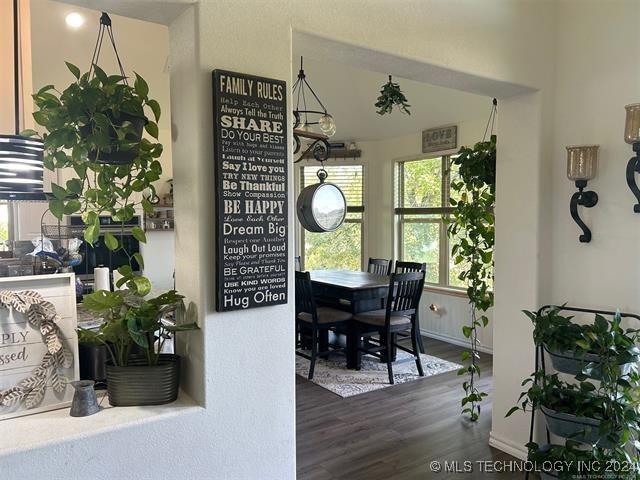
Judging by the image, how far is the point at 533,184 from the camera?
257 cm

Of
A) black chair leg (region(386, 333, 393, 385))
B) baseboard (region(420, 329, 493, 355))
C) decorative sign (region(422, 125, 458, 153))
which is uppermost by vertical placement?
decorative sign (region(422, 125, 458, 153))

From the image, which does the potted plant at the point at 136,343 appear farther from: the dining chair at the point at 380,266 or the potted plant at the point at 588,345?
the dining chair at the point at 380,266

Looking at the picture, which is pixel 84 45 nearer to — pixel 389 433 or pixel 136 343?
pixel 136 343

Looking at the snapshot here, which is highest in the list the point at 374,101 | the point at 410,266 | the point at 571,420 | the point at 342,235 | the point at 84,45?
the point at 84,45

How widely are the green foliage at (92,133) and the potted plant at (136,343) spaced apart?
0.64ft

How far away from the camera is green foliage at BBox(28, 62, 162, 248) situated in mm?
1391

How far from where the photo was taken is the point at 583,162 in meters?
2.33

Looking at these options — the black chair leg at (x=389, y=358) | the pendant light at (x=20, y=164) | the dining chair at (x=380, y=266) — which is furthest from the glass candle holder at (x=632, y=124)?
the dining chair at (x=380, y=266)

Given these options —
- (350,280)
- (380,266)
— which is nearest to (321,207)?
(350,280)

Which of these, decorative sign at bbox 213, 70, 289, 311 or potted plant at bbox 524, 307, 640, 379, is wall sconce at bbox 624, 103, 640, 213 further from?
decorative sign at bbox 213, 70, 289, 311

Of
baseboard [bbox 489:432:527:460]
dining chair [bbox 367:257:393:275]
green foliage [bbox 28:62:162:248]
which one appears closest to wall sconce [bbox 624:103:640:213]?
baseboard [bbox 489:432:527:460]

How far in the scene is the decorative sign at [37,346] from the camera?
1358 mm

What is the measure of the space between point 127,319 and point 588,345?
182cm

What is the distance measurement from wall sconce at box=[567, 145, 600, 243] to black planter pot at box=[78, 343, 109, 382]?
2.25 m
